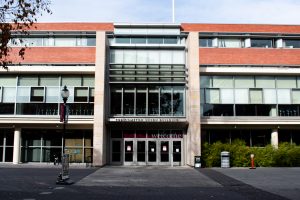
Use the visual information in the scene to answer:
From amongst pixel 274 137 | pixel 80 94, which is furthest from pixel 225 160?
pixel 80 94

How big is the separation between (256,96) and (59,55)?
52.5 feet

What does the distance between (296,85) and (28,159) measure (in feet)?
70.9

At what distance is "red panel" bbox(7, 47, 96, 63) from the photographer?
32.5 metres

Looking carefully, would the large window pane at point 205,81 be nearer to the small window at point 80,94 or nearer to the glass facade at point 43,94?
the glass facade at point 43,94

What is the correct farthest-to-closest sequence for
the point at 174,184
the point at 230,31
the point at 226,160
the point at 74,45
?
the point at 230,31 → the point at 74,45 → the point at 226,160 → the point at 174,184

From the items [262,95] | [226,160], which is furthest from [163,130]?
[262,95]

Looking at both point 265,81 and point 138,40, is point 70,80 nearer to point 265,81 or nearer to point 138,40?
point 138,40

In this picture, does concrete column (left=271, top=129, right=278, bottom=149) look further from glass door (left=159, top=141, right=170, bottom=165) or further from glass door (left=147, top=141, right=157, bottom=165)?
glass door (left=147, top=141, right=157, bottom=165)

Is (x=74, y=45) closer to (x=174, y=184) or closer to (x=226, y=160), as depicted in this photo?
(x=226, y=160)

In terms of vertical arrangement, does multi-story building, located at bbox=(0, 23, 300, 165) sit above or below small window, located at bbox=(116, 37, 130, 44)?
below

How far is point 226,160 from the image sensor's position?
91.1 feet

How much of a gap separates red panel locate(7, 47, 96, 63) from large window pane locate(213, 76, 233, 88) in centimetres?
994

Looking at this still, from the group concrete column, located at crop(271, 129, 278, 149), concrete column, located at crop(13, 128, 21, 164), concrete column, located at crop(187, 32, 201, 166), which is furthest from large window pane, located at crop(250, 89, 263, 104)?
concrete column, located at crop(13, 128, 21, 164)

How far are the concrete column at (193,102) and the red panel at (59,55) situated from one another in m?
8.25
